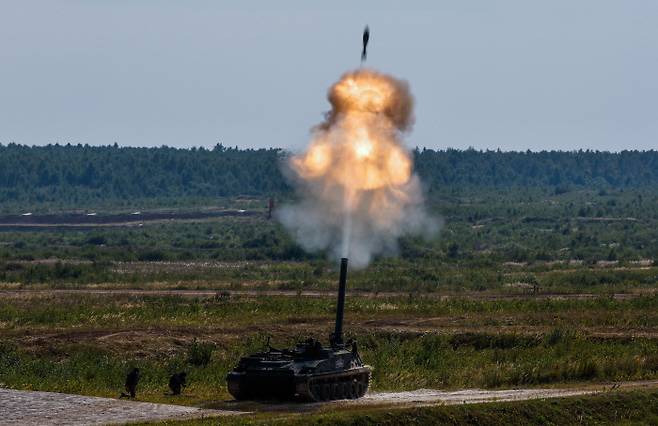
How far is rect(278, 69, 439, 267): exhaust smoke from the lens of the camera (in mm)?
46625

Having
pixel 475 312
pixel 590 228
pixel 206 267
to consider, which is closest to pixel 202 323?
pixel 475 312

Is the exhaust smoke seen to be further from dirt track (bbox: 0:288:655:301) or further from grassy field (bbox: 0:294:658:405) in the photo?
dirt track (bbox: 0:288:655:301)

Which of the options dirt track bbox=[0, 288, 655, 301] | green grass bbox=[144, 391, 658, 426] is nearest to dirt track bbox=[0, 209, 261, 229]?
dirt track bbox=[0, 288, 655, 301]

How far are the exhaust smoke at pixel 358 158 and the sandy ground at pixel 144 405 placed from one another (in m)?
5.39

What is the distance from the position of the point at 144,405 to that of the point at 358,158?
10165mm

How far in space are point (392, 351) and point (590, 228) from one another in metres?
104

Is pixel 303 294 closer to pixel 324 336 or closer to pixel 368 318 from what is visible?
pixel 368 318

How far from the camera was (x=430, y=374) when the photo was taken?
52531 mm

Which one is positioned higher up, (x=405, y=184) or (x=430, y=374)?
(x=405, y=184)

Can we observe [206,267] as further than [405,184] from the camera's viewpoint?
Yes

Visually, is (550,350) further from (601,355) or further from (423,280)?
(423,280)

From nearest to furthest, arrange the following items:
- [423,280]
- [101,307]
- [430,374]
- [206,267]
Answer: [430,374]
[101,307]
[423,280]
[206,267]

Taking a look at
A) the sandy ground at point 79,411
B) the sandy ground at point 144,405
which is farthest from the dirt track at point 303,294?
the sandy ground at point 79,411

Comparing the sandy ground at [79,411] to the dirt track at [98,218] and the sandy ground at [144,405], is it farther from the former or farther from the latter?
the dirt track at [98,218]
